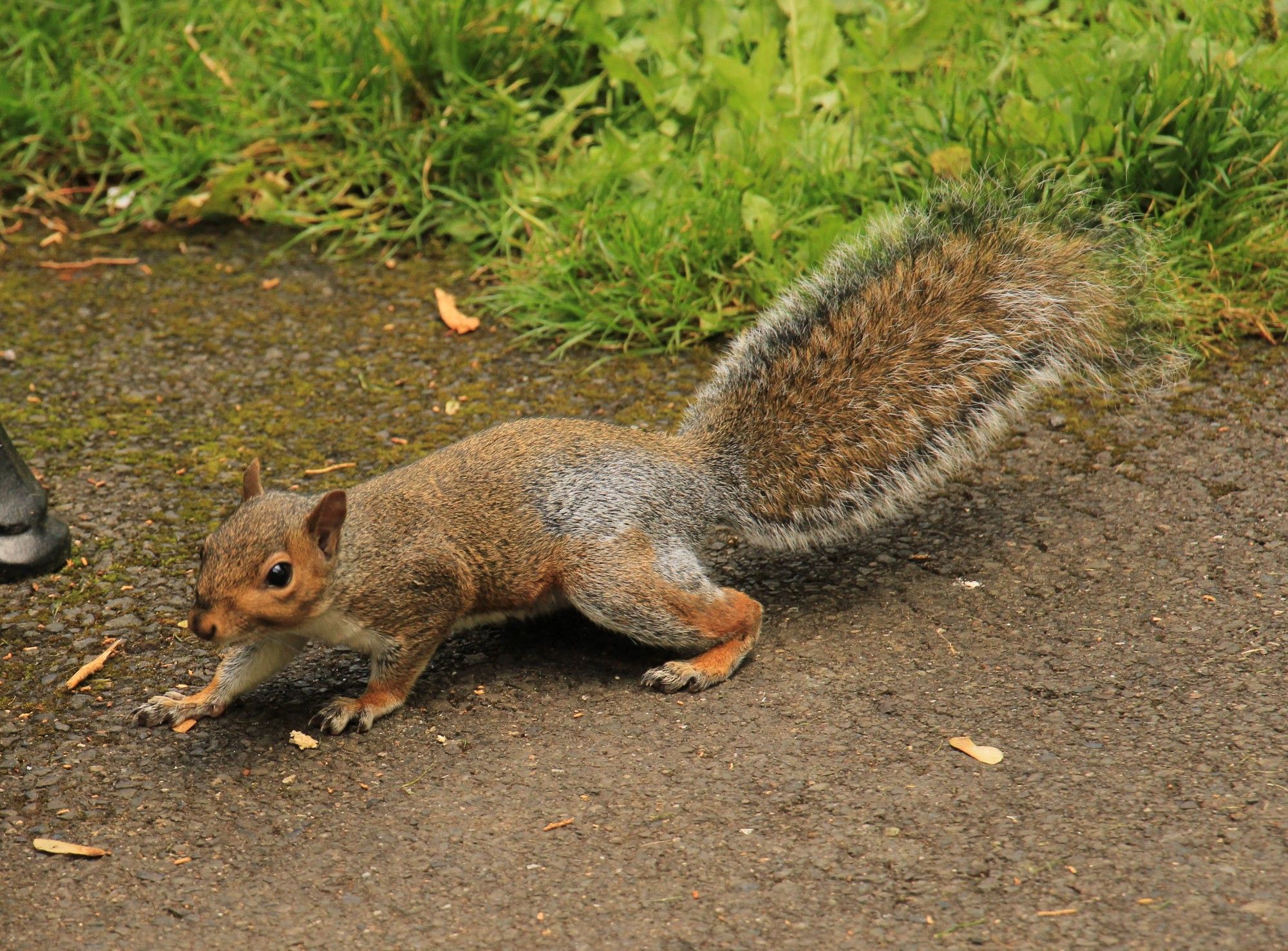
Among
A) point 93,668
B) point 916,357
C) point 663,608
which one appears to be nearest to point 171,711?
point 93,668

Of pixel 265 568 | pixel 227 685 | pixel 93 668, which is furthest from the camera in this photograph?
pixel 93 668

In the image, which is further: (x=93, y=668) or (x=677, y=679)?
(x=93, y=668)

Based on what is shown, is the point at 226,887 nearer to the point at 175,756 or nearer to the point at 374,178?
the point at 175,756

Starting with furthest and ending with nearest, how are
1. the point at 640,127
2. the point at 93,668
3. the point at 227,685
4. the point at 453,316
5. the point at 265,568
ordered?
the point at 640,127 < the point at 453,316 < the point at 93,668 < the point at 227,685 < the point at 265,568

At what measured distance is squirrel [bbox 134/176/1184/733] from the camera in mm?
2965

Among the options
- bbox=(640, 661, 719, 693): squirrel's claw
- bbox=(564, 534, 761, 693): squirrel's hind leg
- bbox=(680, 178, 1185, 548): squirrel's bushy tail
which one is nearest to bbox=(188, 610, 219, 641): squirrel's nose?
bbox=(564, 534, 761, 693): squirrel's hind leg

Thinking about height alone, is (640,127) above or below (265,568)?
above

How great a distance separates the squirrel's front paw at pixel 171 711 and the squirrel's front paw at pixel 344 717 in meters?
0.23

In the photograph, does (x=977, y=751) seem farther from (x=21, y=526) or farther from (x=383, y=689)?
(x=21, y=526)

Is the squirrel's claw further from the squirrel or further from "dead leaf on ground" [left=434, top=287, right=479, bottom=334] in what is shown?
"dead leaf on ground" [left=434, top=287, right=479, bottom=334]

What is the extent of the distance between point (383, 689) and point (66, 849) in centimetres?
68

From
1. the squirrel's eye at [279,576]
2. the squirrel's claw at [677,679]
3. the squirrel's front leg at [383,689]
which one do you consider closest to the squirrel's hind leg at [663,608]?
the squirrel's claw at [677,679]

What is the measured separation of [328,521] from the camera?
2.77 meters

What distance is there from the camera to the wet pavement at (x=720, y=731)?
2373mm
